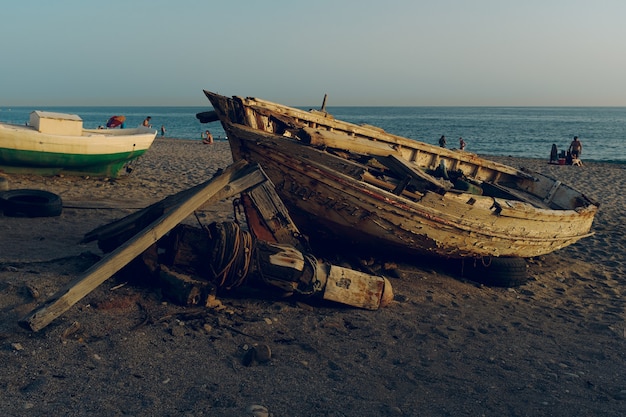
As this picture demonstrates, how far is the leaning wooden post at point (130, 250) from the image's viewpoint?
462 cm

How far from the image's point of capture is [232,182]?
6191 millimetres

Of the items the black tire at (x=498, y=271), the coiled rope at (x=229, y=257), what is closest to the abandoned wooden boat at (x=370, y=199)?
the black tire at (x=498, y=271)

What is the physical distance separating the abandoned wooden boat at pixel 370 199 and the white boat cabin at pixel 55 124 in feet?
24.5

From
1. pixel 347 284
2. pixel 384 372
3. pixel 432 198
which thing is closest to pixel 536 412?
pixel 384 372

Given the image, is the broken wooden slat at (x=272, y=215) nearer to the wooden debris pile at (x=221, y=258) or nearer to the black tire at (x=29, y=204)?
the wooden debris pile at (x=221, y=258)

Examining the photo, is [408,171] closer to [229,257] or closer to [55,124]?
[229,257]

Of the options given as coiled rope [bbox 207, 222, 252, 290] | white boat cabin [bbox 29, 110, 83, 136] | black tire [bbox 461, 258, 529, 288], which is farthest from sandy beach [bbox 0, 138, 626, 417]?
white boat cabin [bbox 29, 110, 83, 136]

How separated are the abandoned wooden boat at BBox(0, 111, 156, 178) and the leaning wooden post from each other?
9563mm

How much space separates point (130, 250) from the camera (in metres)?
5.34

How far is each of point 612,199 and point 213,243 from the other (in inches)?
594

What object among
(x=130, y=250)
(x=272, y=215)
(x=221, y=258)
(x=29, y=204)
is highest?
(x=272, y=215)

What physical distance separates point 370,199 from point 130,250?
3.19m

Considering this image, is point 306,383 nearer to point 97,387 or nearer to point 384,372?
point 384,372

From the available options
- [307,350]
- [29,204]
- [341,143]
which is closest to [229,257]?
[307,350]
